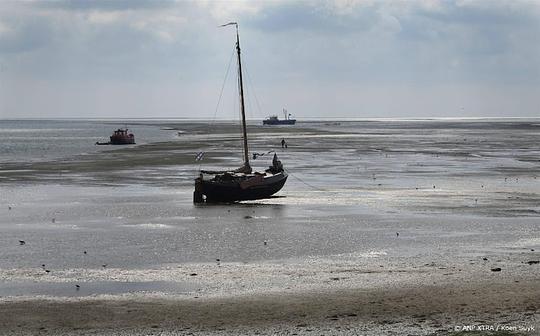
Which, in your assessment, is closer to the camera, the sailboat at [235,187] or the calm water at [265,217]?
the calm water at [265,217]

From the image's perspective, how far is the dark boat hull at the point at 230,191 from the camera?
39000 millimetres

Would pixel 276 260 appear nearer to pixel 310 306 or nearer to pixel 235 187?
pixel 310 306

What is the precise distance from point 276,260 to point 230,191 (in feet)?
56.1

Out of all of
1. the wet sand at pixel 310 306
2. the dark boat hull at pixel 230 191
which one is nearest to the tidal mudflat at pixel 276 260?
the wet sand at pixel 310 306

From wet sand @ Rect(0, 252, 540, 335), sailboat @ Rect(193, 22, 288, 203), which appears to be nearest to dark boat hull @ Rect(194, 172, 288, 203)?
sailboat @ Rect(193, 22, 288, 203)

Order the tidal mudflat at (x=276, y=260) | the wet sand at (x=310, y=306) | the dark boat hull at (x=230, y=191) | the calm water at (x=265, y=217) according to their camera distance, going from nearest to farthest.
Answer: the wet sand at (x=310, y=306) → the tidal mudflat at (x=276, y=260) → the calm water at (x=265, y=217) → the dark boat hull at (x=230, y=191)

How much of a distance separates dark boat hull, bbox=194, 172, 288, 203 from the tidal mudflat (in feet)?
3.44

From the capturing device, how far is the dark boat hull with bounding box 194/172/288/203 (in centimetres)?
3900

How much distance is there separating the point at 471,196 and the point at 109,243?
825 inches

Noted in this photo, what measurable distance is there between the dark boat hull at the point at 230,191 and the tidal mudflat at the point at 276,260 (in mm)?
1050

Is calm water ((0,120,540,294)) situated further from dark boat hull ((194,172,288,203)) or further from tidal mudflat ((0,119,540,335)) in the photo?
dark boat hull ((194,172,288,203))

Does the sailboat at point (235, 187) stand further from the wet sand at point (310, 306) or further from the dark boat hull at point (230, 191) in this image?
the wet sand at point (310, 306)

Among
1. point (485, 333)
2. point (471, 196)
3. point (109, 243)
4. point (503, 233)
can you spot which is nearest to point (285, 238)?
point (109, 243)

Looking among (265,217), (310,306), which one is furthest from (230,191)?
(310,306)
